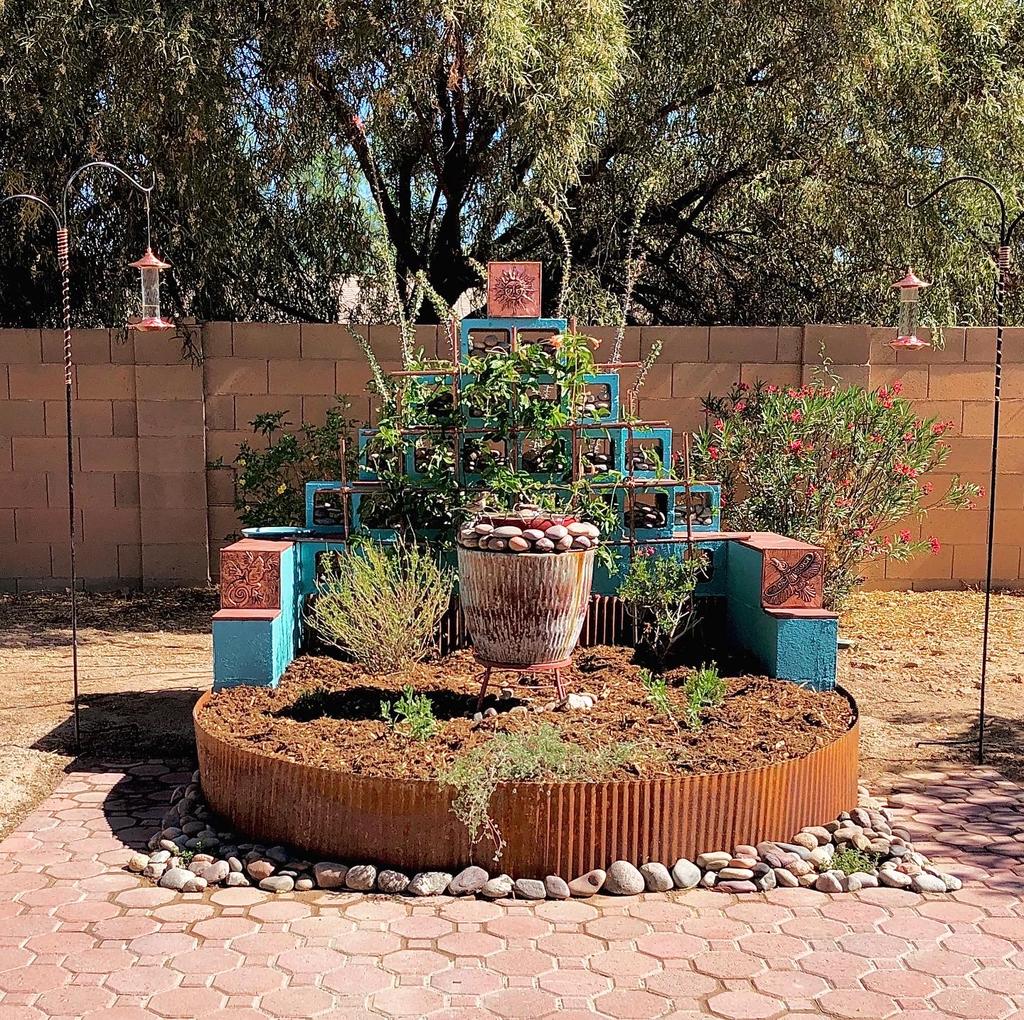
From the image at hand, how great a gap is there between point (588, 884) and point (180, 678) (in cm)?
345

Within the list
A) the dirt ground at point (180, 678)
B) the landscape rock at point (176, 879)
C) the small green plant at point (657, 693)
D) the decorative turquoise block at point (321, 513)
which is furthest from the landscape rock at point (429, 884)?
the decorative turquoise block at point (321, 513)

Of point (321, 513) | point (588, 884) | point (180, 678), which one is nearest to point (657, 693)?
point (588, 884)

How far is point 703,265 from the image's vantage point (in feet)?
35.4

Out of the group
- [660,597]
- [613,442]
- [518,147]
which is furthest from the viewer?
[518,147]

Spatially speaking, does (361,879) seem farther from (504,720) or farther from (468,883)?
(504,720)

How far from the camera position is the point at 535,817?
13.0 feet

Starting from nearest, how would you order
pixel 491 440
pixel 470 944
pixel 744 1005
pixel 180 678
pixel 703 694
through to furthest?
pixel 744 1005
pixel 470 944
pixel 703 694
pixel 491 440
pixel 180 678

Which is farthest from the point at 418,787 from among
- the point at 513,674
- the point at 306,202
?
the point at 306,202

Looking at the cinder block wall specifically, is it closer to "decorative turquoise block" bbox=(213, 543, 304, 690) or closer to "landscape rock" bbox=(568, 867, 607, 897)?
"decorative turquoise block" bbox=(213, 543, 304, 690)

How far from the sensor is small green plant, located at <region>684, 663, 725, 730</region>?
15.5ft

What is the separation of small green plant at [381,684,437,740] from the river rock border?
61 cm

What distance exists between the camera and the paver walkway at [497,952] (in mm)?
3242

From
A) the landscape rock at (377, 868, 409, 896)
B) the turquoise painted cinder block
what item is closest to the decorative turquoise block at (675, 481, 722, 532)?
the turquoise painted cinder block

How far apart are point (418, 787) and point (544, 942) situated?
66 centimetres
